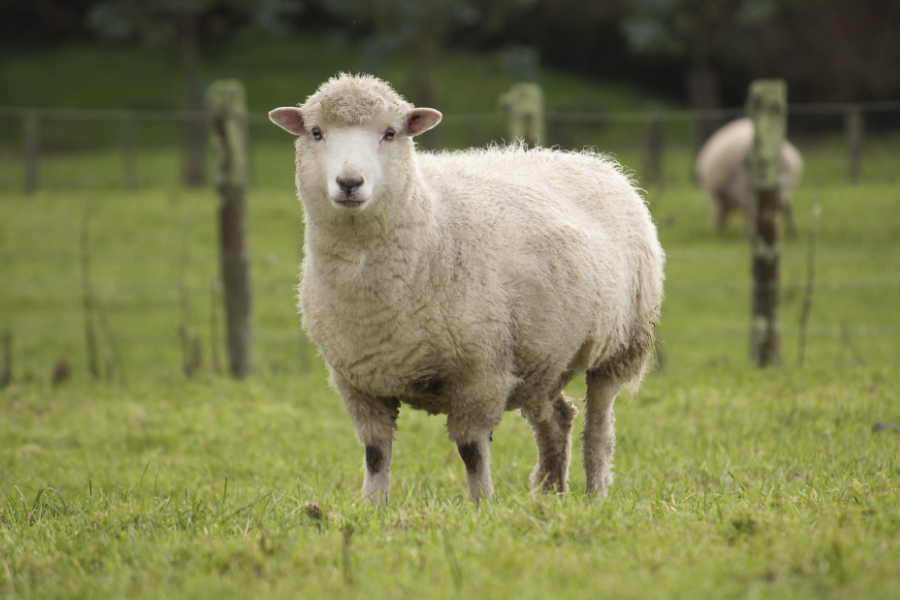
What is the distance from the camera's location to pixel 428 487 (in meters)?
4.59

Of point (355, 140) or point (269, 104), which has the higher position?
point (269, 104)

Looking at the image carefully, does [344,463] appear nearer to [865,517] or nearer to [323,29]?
[865,517]

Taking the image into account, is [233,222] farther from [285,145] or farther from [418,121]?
[285,145]

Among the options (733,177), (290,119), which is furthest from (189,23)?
(290,119)

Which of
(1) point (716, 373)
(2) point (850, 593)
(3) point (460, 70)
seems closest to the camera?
(2) point (850, 593)

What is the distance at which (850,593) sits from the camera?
8.62 ft

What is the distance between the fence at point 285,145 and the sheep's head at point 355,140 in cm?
1214

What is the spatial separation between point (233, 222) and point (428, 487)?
377cm

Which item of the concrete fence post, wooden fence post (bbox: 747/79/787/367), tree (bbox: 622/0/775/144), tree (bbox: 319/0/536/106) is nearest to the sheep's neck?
wooden fence post (bbox: 747/79/787/367)

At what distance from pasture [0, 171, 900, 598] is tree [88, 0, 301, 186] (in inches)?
436

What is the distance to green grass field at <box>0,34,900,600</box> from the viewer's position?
2.96 m

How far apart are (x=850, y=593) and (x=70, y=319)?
1101 cm

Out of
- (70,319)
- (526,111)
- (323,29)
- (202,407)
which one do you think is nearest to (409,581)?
(202,407)

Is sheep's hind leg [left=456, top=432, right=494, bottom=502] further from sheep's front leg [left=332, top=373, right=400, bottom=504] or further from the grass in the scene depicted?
Answer: the grass
